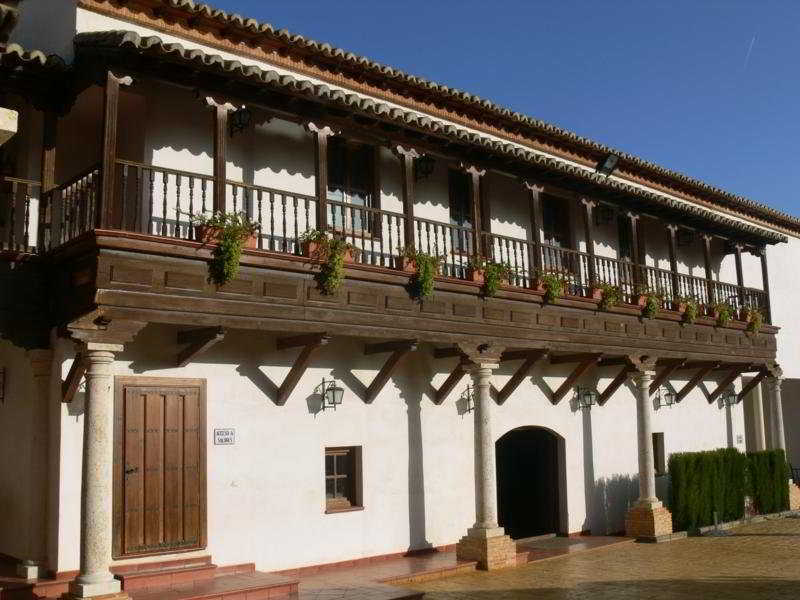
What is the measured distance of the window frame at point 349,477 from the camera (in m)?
12.4

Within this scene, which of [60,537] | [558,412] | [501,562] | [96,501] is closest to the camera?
[96,501]

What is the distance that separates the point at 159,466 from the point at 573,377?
7.74 meters

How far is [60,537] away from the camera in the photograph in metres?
9.71

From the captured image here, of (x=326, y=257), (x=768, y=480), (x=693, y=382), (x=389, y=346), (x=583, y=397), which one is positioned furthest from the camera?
(x=768, y=480)

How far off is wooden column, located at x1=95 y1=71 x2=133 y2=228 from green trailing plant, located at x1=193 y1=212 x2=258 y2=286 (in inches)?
37.8

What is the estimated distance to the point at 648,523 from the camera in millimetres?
15648

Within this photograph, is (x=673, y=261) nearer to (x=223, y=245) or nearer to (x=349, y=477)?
(x=349, y=477)

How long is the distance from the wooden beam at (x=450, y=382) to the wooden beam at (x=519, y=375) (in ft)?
3.60

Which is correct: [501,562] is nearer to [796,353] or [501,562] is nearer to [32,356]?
[32,356]

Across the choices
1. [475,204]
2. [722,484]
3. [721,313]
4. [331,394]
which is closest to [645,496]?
[722,484]

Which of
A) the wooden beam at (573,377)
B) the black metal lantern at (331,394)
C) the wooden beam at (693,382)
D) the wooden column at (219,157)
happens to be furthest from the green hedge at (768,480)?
the wooden column at (219,157)

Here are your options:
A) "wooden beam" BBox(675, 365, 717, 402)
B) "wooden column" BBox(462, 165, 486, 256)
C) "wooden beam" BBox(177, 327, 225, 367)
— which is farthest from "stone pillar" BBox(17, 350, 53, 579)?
"wooden beam" BBox(675, 365, 717, 402)

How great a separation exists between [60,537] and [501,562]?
20.3ft

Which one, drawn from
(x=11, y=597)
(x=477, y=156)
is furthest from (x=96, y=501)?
(x=477, y=156)
